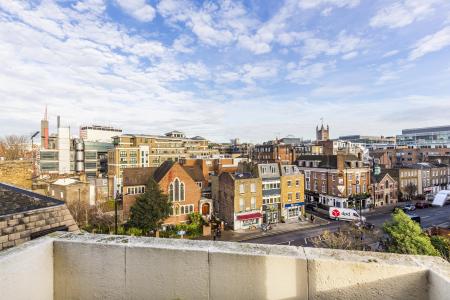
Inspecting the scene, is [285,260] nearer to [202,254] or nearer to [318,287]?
[318,287]

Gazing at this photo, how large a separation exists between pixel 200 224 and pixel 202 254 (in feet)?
96.4

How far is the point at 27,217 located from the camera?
257 inches

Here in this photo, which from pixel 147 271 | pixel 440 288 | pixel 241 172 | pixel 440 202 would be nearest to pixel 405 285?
pixel 440 288

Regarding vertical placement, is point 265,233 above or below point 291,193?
below

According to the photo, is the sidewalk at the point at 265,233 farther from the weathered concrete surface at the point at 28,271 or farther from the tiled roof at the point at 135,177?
the weathered concrete surface at the point at 28,271

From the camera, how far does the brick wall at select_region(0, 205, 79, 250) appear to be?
601 cm

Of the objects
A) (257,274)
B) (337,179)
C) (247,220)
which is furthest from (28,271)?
(337,179)

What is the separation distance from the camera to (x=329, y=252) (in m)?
2.96

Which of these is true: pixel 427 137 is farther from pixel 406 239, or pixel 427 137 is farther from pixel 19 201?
pixel 19 201

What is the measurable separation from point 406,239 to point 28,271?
16.2 m

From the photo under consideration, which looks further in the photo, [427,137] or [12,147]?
[427,137]

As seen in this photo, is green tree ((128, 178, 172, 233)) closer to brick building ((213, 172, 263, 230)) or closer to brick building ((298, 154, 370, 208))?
brick building ((213, 172, 263, 230))

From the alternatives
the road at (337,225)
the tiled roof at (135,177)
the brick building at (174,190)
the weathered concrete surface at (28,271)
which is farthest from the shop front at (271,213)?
the weathered concrete surface at (28,271)

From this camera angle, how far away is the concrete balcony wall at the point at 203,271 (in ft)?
8.61
